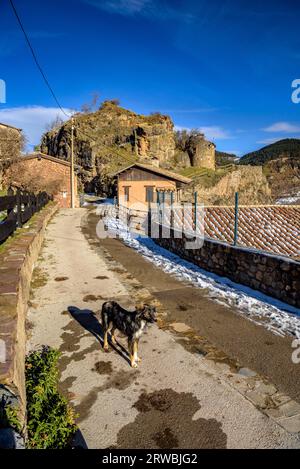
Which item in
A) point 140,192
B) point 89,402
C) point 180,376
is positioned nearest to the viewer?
point 89,402

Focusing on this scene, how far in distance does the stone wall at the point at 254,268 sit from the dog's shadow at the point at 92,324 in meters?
3.74

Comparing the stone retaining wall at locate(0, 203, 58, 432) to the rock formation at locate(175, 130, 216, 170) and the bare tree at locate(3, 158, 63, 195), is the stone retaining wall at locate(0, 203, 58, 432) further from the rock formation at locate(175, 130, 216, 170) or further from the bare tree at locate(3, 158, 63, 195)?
the rock formation at locate(175, 130, 216, 170)

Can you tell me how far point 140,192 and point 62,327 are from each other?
31.9 m

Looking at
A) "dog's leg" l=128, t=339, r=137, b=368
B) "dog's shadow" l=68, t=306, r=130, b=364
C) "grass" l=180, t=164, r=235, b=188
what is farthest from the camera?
"grass" l=180, t=164, r=235, b=188

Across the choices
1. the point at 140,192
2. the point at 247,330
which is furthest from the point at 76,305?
the point at 140,192

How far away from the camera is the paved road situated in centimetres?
287

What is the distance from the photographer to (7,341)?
116 inches

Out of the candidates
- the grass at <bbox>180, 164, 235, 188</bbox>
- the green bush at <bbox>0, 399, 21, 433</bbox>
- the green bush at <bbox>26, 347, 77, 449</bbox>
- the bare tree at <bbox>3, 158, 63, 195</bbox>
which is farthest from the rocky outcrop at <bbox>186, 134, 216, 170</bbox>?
the green bush at <bbox>0, 399, 21, 433</bbox>

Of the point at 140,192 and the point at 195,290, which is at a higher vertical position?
the point at 140,192

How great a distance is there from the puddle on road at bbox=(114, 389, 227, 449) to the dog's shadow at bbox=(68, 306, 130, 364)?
38.5 inches

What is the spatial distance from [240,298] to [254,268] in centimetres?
96

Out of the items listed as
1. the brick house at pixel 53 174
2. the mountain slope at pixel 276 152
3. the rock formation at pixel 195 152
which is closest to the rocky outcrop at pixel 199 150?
the rock formation at pixel 195 152
